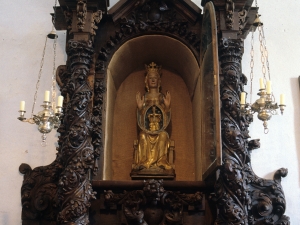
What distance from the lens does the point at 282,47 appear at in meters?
4.27

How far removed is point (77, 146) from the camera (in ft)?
10.1

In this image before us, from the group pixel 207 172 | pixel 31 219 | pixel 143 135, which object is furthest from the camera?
pixel 143 135

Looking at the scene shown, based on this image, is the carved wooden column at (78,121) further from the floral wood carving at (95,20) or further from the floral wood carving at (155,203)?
the floral wood carving at (155,203)

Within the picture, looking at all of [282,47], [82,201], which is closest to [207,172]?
[82,201]

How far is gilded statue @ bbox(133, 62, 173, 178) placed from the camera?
3.76m

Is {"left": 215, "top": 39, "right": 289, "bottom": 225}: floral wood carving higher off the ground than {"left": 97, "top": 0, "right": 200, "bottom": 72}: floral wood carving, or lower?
lower

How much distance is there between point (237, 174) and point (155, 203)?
752 mm

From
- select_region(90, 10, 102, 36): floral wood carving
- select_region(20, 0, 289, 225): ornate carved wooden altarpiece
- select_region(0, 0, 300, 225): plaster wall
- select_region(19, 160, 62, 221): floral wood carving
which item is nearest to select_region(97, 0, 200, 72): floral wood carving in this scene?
select_region(20, 0, 289, 225): ornate carved wooden altarpiece

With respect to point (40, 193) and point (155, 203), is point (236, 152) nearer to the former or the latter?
point (155, 203)

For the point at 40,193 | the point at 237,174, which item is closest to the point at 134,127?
the point at 40,193

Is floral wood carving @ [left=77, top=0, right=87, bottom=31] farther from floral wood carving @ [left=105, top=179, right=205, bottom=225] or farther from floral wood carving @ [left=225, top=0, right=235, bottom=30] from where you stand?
floral wood carving @ [left=105, top=179, right=205, bottom=225]

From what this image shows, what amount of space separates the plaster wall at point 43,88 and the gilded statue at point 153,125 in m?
0.89

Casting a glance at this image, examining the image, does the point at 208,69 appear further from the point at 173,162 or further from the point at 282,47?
the point at 282,47

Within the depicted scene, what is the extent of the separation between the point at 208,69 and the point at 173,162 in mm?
1158
